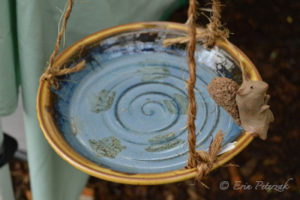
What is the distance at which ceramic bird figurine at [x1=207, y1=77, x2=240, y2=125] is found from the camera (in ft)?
2.74

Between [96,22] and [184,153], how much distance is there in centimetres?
52

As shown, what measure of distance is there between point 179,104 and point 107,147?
21 centimetres

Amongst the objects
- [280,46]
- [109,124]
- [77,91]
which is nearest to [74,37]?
[77,91]

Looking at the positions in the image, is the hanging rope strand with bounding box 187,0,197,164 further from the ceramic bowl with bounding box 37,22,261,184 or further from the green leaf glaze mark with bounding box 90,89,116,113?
the green leaf glaze mark with bounding box 90,89,116,113

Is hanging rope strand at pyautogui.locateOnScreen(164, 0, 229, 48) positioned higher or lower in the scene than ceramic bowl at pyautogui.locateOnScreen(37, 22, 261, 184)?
higher

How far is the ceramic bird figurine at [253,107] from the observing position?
2.57 feet

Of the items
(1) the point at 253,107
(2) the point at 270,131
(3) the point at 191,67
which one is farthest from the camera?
(2) the point at 270,131

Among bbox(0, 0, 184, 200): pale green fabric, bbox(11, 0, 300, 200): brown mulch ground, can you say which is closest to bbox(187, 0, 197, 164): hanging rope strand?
bbox(0, 0, 184, 200): pale green fabric

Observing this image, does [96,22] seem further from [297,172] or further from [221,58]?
[297,172]

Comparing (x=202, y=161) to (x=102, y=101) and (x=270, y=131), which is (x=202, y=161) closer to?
(x=102, y=101)

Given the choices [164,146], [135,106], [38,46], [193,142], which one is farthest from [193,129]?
[38,46]

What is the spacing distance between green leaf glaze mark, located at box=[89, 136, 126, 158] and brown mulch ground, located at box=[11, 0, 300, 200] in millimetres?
942

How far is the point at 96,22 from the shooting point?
1127 millimetres

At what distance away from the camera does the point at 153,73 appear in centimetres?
100
